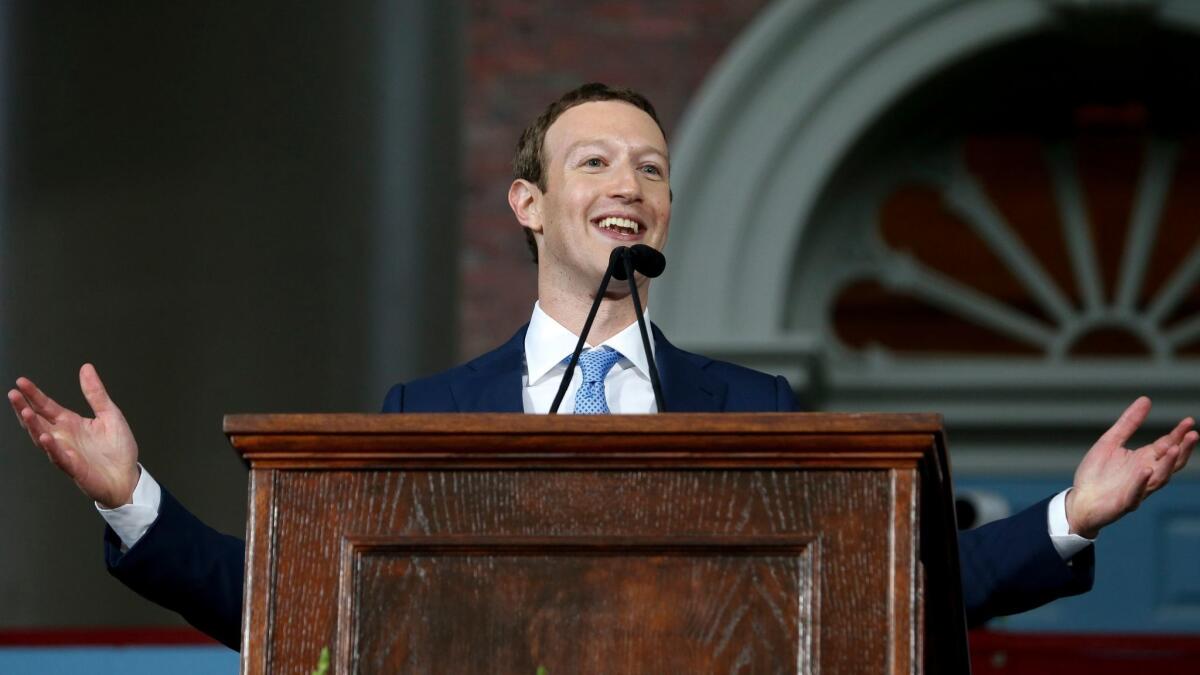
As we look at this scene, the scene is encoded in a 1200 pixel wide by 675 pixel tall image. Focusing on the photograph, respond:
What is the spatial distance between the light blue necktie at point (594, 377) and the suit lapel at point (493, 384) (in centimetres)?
9

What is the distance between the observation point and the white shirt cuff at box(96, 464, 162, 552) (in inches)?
99.4

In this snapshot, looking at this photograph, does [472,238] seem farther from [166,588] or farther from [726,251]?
[166,588]

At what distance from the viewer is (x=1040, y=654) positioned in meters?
4.45

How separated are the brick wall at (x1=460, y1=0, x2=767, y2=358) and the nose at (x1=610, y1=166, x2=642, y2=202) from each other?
13.3ft

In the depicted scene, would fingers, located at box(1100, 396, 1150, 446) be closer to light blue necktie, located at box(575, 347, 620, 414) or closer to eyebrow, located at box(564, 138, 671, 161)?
light blue necktie, located at box(575, 347, 620, 414)

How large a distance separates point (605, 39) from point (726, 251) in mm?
999

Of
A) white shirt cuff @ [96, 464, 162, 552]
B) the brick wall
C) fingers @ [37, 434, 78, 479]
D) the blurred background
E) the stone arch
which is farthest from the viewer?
the brick wall

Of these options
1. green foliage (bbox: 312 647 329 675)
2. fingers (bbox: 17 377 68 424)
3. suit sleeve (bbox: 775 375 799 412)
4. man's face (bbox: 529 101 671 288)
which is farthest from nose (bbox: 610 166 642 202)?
green foliage (bbox: 312 647 329 675)

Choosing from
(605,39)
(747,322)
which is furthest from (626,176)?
(605,39)

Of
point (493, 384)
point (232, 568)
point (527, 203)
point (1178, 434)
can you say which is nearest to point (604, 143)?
point (527, 203)

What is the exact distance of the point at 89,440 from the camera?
2480mm

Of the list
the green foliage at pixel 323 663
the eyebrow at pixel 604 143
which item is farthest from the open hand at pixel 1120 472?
the green foliage at pixel 323 663

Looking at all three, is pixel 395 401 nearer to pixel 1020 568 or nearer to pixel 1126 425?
pixel 1020 568

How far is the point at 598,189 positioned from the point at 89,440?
3.00ft
